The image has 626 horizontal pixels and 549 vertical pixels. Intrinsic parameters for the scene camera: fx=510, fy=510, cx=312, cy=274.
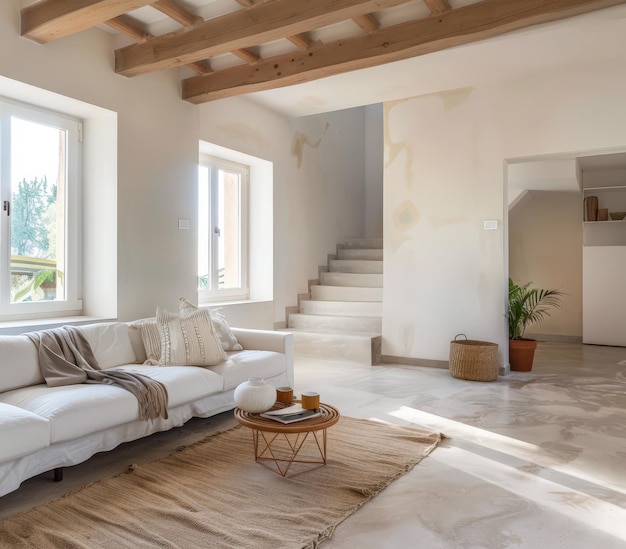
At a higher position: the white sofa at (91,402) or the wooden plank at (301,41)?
the wooden plank at (301,41)

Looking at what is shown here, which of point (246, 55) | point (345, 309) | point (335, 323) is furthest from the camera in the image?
point (345, 309)

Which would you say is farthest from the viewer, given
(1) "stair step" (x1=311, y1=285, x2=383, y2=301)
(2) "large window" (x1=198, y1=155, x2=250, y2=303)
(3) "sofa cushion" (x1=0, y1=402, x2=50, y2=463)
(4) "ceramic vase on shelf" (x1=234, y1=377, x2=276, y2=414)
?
(1) "stair step" (x1=311, y1=285, x2=383, y2=301)

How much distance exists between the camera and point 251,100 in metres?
5.41

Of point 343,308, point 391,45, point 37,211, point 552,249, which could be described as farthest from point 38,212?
point 552,249

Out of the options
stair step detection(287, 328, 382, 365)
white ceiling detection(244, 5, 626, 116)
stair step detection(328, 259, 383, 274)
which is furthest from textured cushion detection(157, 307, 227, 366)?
stair step detection(328, 259, 383, 274)

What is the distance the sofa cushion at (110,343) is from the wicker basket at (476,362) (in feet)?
9.45

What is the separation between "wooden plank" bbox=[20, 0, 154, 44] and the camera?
2854mm

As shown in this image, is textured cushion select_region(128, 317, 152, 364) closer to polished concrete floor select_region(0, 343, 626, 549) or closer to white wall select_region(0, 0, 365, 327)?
white wall select_region(0, 0, 365, 327)

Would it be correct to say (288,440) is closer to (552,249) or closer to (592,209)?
(592,209)

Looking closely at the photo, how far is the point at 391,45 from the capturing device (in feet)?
11.9

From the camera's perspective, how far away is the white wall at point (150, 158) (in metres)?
3.53

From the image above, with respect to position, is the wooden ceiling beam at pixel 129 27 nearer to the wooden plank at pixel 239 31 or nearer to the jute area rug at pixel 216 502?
the wooden plank at pixel 239 31

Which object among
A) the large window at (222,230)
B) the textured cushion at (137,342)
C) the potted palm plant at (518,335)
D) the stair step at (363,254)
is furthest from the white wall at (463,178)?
the textured cushion at (137,342)

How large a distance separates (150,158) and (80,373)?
1.99 meters
